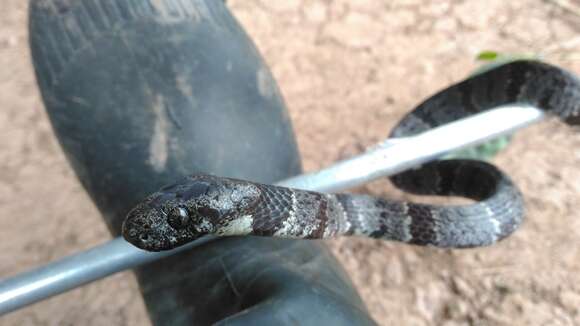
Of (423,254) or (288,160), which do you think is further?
(423,254)

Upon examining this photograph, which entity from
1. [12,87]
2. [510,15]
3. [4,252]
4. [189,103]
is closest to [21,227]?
[4,252]

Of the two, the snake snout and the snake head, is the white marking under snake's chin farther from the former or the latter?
the snake snout

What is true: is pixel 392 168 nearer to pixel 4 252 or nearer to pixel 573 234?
pixel 573 234

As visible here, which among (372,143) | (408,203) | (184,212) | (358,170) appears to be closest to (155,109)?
(184,212)

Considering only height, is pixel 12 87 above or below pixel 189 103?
above

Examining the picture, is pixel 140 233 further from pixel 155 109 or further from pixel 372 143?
→ pixel 372 143

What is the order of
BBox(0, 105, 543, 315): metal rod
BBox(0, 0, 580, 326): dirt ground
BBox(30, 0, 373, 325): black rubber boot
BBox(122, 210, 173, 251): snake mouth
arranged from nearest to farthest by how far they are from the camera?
BBox(122, 210, 173, 251): snake mouth, BBox(0, 105, 543, 315): metal rod, BBox(30, 0, 373, 325): black rubber boot, BBox(0, 0, 580, 326): dirt ground

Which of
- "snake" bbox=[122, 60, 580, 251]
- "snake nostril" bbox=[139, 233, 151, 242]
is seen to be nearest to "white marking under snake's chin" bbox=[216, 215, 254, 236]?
"snake" bbox=[122, 60, 580, 251]

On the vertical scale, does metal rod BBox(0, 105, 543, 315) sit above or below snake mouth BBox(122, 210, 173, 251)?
below
